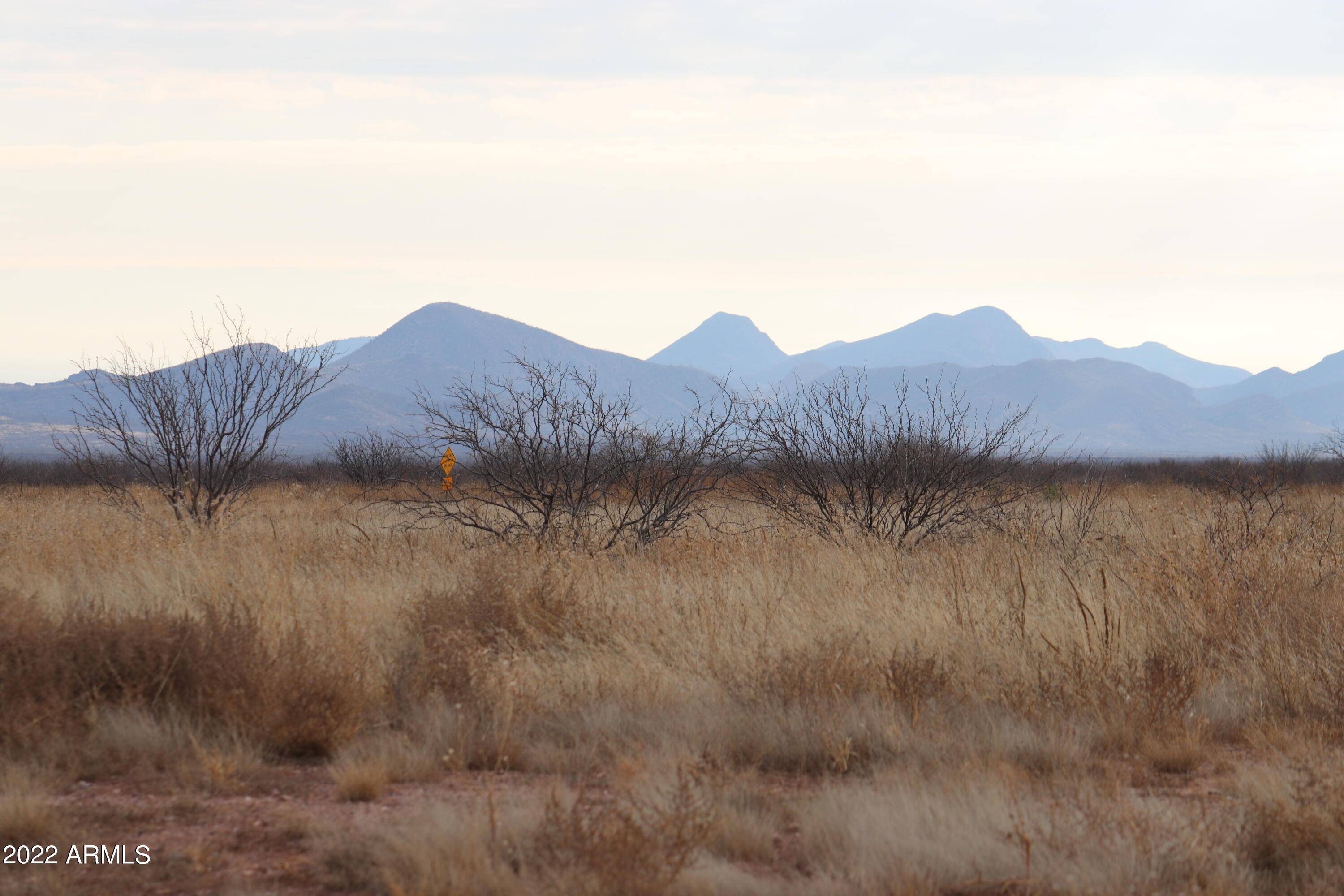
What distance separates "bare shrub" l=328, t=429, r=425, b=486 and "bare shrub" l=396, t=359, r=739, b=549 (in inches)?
524

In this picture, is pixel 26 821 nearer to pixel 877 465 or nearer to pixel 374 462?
pixel 877 465

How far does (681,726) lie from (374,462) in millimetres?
23965

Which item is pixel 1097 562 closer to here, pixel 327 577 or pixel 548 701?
pixel 548 701

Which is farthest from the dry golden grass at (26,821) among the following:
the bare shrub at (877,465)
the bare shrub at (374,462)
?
the bare shrub at (374,462)

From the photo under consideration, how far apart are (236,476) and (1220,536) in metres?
11.8

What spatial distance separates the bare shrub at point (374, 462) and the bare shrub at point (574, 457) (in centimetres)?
1332

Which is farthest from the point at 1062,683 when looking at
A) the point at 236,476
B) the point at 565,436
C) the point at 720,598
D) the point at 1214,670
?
the point at 236,476

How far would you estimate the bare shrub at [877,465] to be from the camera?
11.1m

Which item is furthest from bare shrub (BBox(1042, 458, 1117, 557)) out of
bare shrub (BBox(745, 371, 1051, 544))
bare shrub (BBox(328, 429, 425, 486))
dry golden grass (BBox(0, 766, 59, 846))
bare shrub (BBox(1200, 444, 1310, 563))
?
bare shrub (BBox(328, 429, 425, 486))

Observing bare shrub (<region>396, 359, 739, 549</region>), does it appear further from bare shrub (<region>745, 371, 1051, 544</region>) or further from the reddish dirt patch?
the reddish dirt patch

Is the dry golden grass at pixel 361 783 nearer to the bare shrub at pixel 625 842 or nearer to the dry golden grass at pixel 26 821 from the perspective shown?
the bare shrub at pixel 625 842

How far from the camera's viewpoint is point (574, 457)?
10539 millimetres

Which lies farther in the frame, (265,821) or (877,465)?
(877,465)

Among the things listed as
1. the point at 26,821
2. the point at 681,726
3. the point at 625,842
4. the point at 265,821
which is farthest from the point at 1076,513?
the point at 26,821
